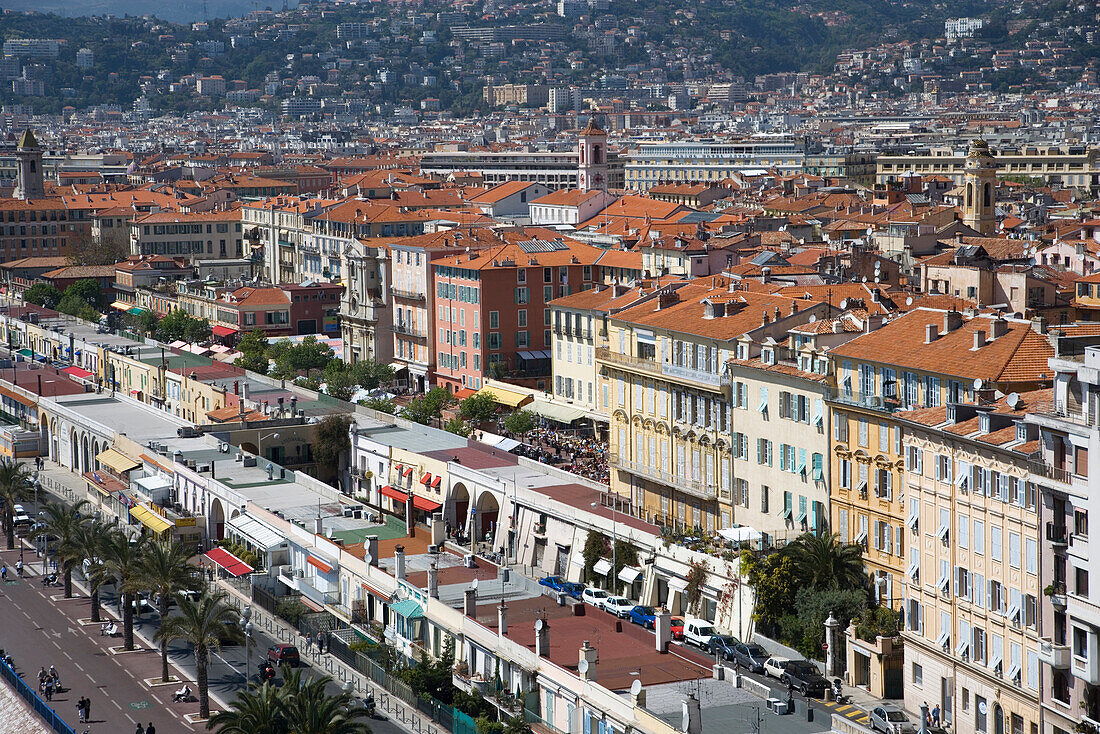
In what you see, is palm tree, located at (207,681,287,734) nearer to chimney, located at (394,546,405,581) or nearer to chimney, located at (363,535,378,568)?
chimney, located at (394,546,405,581)

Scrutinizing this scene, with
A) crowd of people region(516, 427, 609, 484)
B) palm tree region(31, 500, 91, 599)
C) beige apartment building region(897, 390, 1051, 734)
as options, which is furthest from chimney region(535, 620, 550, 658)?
crowd of people region(516, 427, 609, 484)

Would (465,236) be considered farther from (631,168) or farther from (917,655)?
(631,168)

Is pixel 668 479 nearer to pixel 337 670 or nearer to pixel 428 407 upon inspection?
pixel 337 670

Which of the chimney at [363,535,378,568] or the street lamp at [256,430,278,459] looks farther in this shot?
the street lamp at [256,430,278,459]

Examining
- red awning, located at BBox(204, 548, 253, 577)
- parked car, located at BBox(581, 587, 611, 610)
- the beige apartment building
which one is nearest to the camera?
the beige apartment building

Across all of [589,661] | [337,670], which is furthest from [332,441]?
[589,661]

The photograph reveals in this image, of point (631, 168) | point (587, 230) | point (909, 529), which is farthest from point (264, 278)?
point (909, 529)
